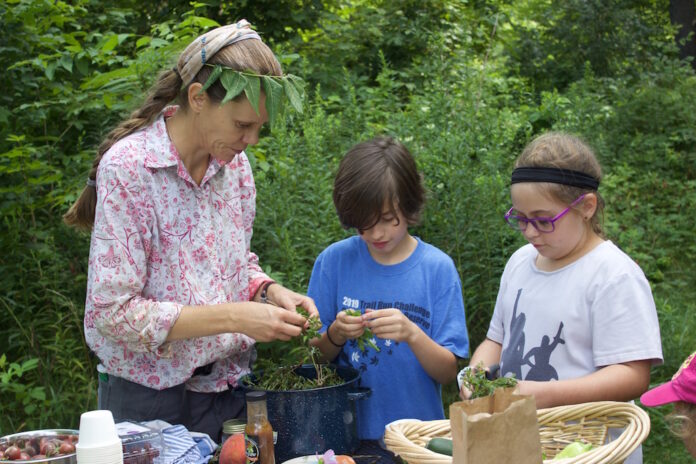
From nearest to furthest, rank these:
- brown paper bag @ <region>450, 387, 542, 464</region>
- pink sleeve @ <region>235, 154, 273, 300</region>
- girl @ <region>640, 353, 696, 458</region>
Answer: brown paper bag @ <region>450, 387, 542, 464</region>
girl @ <region>640, 353, 696, 458</region>
pink sleeve @ <region>235, 154, 273, 300</region>

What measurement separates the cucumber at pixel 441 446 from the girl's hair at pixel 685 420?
0.63 meters

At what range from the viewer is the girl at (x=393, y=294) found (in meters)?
2.72

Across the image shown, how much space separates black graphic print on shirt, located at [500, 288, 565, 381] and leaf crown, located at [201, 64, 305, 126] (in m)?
1.02

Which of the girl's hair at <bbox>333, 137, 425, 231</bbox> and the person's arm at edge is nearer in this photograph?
the person's arm at edge

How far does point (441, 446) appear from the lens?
189 cm

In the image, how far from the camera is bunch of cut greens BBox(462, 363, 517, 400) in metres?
1.93

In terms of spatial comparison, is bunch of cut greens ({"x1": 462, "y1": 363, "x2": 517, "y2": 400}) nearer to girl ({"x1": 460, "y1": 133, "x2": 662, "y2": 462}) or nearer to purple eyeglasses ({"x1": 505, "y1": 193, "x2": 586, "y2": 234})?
girl ({"x1": 460, "y1": 133, "x2": 662, "y2": 462})

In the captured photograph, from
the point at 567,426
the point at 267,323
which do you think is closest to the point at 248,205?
the point at 267,323

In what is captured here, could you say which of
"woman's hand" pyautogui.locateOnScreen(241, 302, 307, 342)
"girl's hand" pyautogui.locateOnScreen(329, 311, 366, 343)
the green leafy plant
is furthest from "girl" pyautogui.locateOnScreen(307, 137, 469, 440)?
the green leafy plant

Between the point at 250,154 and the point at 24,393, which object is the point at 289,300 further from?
the point at 24,393

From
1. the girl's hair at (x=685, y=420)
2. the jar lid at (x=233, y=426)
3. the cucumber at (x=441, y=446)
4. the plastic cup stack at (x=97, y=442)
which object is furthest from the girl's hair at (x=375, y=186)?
the plastic cup stack at (x=97, y=442)

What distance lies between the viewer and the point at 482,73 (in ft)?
19.4

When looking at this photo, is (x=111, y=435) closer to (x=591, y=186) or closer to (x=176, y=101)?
(x=176, y=101)

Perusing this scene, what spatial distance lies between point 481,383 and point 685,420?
552 millimetres
